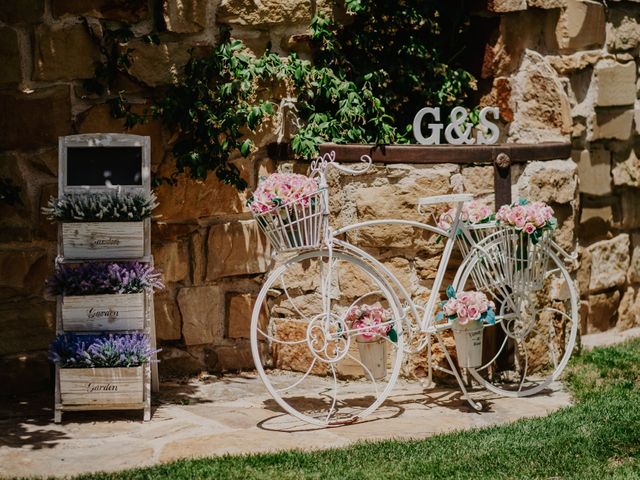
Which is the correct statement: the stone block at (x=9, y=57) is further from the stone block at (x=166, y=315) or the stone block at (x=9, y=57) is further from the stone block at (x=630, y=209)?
the stone block at (x=630, y=209)

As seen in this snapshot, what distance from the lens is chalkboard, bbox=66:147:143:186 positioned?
221 inches

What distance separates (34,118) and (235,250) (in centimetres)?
130

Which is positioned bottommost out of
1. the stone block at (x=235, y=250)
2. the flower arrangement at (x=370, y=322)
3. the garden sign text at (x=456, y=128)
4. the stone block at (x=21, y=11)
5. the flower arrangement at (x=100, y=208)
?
the flower arrangement at (x=370, y=322)

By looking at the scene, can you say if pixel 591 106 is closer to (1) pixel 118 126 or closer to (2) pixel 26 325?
(1) pixel 118 126

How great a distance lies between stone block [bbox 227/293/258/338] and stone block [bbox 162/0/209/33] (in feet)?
4.93

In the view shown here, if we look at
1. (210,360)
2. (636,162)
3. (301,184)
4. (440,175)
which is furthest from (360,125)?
(636,162)

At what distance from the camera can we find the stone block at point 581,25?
650 centimetres

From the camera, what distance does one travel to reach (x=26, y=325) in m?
5.89

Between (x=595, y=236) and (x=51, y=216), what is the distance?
344cm

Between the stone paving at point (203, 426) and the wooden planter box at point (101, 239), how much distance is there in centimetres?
80

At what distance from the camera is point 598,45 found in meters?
6.82

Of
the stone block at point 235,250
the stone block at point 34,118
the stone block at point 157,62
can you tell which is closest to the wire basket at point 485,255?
the stone block at point 235,250

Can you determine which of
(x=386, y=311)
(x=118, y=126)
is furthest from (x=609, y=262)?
(x=118, y=126)

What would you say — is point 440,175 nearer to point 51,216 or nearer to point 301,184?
point 301,184
